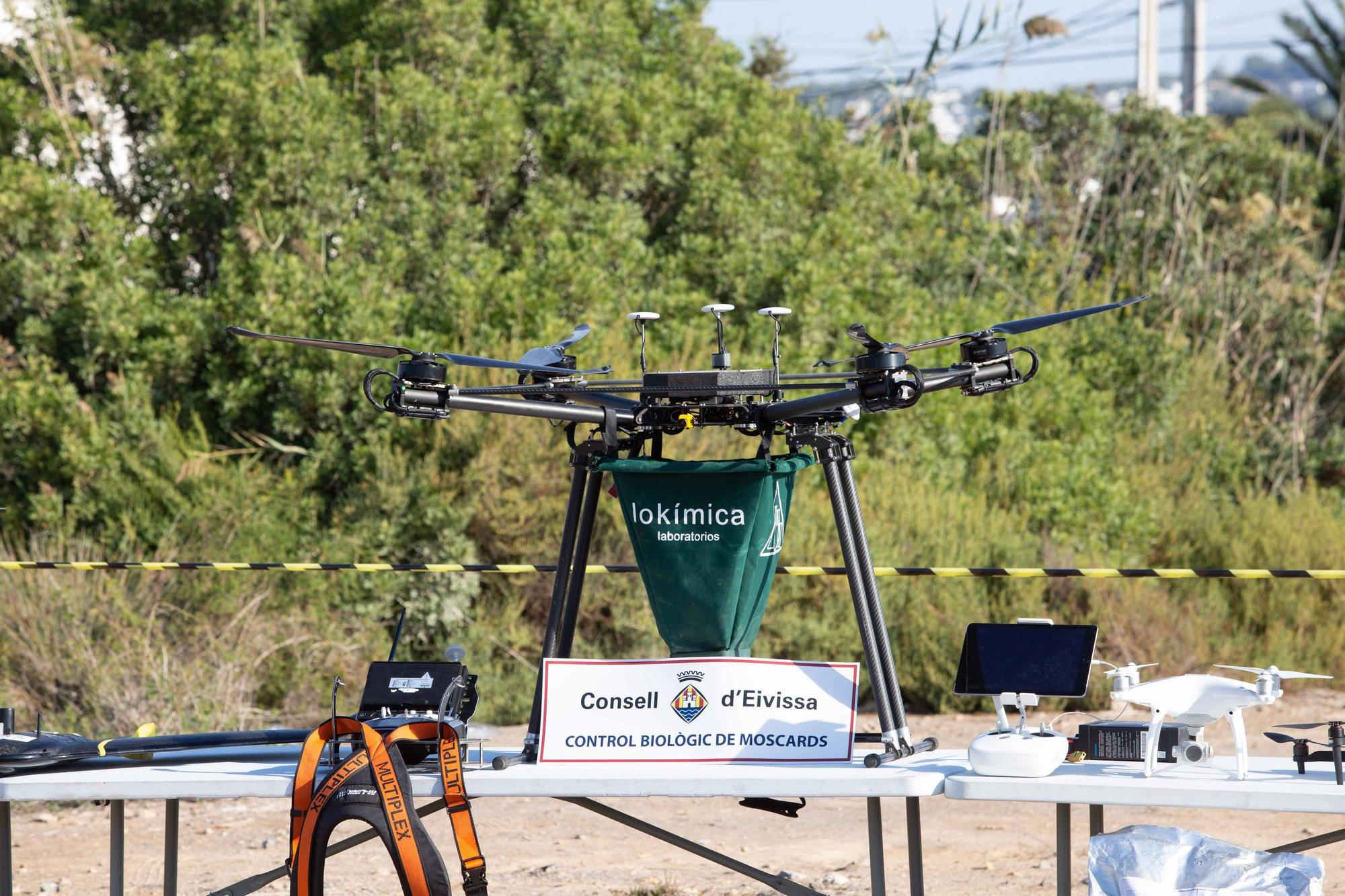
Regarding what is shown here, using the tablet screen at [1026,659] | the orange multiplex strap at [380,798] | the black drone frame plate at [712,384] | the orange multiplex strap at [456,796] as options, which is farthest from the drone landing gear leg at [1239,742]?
the orange multiplex strap at [380,798]

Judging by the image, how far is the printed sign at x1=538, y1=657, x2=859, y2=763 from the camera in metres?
3.07

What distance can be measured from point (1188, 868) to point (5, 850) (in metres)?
2.57

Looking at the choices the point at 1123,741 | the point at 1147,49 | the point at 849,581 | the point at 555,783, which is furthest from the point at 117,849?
the point at 1147,49

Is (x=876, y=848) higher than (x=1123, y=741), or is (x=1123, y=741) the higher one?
(x=1123, y=741)

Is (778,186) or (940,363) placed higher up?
(778,186)

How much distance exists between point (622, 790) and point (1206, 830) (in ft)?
12.9

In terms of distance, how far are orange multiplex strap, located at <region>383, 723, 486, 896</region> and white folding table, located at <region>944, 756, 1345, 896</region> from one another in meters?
0.95

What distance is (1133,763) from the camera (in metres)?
3.04

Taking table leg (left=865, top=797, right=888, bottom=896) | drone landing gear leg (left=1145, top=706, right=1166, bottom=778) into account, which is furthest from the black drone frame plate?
drone landing gear leg (left=1145, top=706, right=1166, bottom=778)

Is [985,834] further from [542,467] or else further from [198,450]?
[198,450]

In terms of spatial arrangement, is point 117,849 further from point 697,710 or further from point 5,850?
Answer: point 697,710

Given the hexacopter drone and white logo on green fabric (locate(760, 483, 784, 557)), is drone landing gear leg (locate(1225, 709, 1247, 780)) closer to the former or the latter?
the hexacopter drone

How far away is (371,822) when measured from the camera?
2.91m

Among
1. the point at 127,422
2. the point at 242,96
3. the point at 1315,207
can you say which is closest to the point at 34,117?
the point at 242,96
